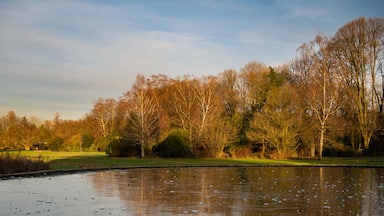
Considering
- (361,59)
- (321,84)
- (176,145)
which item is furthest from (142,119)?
(361,59)

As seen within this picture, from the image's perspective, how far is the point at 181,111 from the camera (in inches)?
2194

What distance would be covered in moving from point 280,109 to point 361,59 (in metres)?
12.4

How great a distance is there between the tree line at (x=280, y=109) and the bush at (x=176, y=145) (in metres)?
0.12

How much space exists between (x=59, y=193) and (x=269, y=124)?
115ft

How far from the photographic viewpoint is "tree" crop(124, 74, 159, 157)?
4888 centimetres

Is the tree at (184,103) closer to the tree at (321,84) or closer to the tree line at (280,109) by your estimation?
the tree line at (280,109)

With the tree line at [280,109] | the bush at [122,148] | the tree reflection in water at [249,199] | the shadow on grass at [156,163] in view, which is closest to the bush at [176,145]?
the tree line at [280,109]

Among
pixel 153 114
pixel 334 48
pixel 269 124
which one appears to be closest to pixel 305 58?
pixel 334 48

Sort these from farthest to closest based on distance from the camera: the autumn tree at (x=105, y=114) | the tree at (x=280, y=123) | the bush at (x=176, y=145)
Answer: the autumn tree at (x=105, y=114)
the tree at (x=280, y=123)
the bush at (x=176, y=145)

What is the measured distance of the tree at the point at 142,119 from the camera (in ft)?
160

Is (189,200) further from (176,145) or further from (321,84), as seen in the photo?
(321,84)

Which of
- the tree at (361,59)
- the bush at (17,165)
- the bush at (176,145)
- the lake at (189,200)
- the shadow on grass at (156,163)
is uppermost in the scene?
the tree at (361,59)

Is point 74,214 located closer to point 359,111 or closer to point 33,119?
point 359,111

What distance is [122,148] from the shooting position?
5209 cm
